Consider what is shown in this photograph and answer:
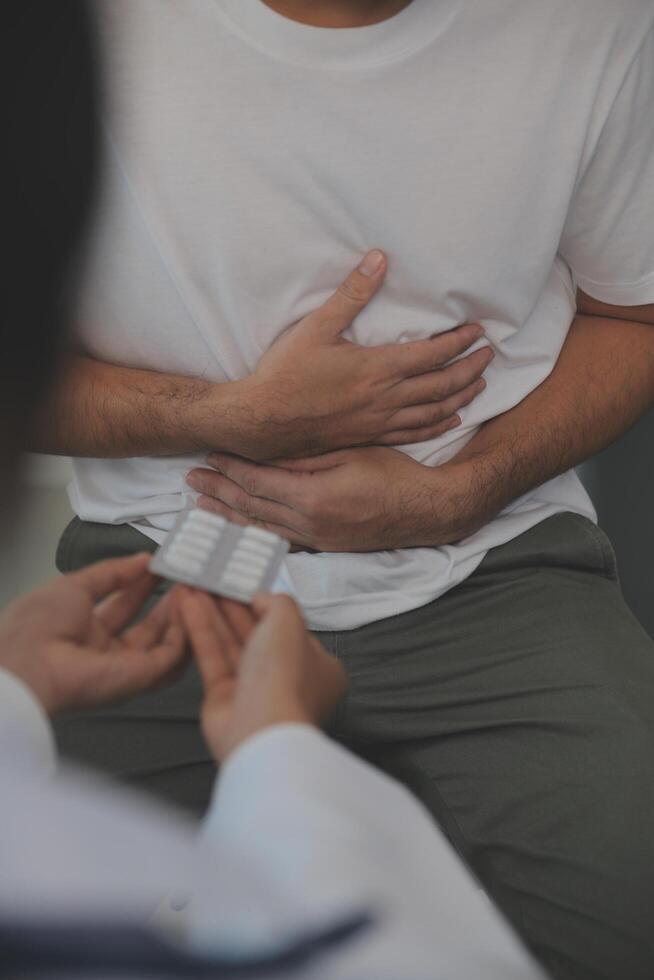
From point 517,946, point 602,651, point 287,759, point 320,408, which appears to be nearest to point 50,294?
point 287,759

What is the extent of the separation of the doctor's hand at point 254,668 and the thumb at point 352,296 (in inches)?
13.8

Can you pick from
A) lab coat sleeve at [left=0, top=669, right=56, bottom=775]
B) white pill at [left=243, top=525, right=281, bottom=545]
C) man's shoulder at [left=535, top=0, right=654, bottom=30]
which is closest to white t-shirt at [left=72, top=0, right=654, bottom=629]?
man's shoulder at [left=535, top=0, right=654, bottom=30]

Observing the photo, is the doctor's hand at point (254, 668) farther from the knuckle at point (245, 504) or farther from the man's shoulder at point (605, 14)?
the man's shoulder at point (605, 14)

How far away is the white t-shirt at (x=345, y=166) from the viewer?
40.4 inches

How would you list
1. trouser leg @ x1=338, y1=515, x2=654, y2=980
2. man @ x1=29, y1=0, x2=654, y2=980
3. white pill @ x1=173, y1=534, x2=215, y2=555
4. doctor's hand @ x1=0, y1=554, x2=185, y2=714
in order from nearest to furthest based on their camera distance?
doctor's hand @ x1=0, y1=554, x2=185, y2=714
white pill @ x1=173, y1=534, x2=215, y2=555
trouser leg @ x1=338, y1=515, x2=654, y2=980
man @ x1=29, y1=0, x2=654, y2=980

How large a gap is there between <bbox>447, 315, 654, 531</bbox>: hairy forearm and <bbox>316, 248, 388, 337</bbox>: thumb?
175 mm

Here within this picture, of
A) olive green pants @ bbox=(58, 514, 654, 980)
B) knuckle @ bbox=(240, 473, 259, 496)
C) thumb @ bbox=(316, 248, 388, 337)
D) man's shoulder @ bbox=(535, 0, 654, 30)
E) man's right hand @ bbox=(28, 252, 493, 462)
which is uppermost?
man's shoulder @ bbox=(535, 0, 654, 30)

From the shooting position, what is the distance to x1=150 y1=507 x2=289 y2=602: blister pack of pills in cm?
75

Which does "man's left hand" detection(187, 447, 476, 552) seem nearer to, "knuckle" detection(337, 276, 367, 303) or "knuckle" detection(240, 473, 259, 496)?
"knuckle" detection(240, 473, 259, 496)

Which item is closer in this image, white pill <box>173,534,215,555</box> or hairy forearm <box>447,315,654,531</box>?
white pill <box>173,534,215,555</box>

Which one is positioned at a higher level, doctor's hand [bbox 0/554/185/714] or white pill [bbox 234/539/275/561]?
white pill [bbox 234/539/275/561]

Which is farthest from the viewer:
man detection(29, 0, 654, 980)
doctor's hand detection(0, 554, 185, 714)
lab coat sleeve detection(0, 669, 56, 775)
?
man detection(29, 0, 654, 980)

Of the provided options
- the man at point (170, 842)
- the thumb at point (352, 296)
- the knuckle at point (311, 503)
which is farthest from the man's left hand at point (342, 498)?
the man at point (170, 842)

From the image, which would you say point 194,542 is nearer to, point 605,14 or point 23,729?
point 23,729
